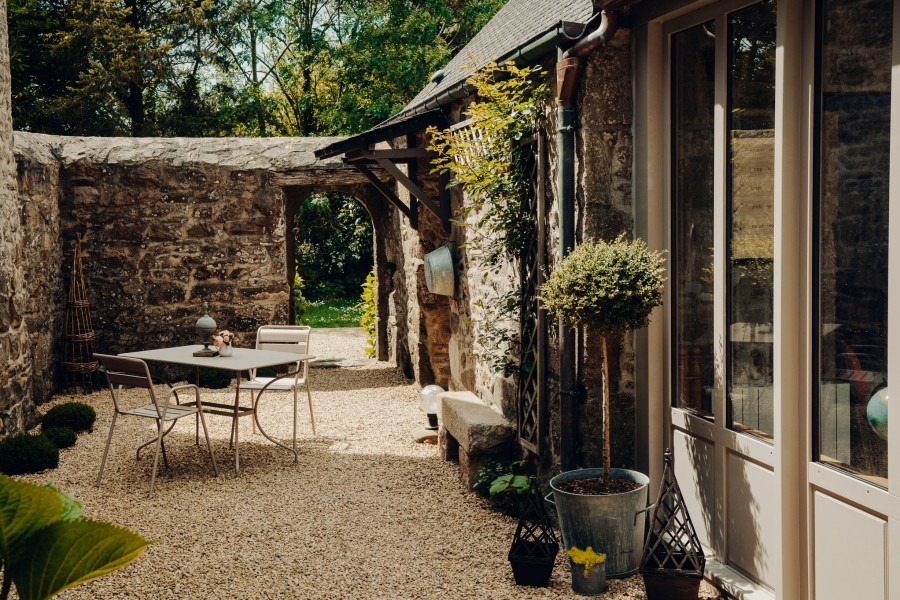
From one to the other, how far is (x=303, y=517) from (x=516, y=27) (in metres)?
3.97

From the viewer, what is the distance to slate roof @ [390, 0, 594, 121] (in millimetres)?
4691

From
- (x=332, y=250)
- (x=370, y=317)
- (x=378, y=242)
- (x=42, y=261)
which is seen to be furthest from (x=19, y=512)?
(x=332, y=250)

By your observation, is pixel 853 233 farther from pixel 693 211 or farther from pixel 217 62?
pixel 217 62

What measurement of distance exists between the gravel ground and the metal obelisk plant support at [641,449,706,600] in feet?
0.68

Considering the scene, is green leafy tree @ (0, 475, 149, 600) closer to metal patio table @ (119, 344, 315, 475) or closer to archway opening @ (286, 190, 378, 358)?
metal patio table @ (119, 344, 315, 475)

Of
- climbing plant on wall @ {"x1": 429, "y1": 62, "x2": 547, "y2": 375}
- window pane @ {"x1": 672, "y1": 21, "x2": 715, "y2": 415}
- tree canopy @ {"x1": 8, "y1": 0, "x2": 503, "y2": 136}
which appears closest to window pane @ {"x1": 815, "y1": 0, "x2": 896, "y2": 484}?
window pane @ {"x1": 672, "y1": 21, "x2": 715, "y2": 415}

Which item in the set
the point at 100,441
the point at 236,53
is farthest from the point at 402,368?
the point at 236,53

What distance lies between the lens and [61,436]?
6.73 m

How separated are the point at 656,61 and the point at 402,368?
6.60 meters

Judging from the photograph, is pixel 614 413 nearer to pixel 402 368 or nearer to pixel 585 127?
pixel 585 127

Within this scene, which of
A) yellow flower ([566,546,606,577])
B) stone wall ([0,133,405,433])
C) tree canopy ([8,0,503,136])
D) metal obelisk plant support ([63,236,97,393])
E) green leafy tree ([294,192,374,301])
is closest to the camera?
yellow flower ([566,546,606,577])

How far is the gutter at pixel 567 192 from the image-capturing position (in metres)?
4.15

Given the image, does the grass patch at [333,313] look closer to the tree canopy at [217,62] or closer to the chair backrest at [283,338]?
the tree canopy at [217,62]

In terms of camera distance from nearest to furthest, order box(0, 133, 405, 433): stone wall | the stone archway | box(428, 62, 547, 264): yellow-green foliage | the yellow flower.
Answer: the yellow flower → box(428, 62, 547, 264): yellow-green foliage → box(0, 133, 405, 433): stone wall → the stone archway
